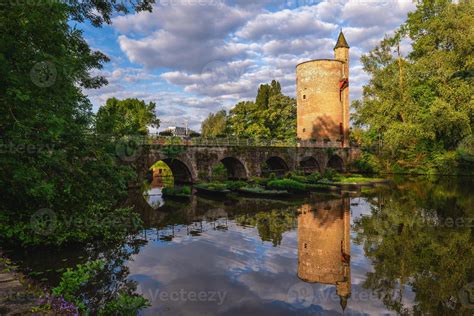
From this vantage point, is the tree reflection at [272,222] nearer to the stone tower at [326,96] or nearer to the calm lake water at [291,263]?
the calm lake water at [291,263]

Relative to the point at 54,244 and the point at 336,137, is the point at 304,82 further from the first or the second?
the point at 54,244

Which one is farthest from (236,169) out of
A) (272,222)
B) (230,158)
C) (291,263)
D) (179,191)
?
(291,263)

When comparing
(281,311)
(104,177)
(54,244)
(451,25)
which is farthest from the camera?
(451,25)

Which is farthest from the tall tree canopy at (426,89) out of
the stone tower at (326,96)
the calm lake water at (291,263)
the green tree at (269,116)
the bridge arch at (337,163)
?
the calm lake water at (291,263)

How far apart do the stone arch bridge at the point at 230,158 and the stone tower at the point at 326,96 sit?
3965 millimetres

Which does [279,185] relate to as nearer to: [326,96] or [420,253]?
[420,253]

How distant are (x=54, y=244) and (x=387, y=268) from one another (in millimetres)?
9197

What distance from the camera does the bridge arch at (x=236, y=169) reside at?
1145 inches

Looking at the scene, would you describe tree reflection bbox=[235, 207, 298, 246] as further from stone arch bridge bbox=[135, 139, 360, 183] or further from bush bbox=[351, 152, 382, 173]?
bush bbox=[351, 152, 382, 173]

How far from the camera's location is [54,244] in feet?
30.7

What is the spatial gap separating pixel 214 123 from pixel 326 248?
56.8 meters

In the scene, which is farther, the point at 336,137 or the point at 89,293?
the point at 336,137

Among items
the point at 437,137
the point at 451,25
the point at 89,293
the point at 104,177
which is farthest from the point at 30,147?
the point at 437,137

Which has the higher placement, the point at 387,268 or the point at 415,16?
the point at 415,16
